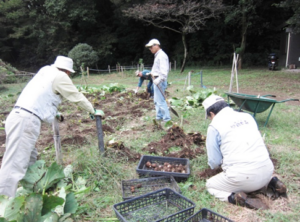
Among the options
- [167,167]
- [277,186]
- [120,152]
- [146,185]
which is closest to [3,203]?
[146,185]

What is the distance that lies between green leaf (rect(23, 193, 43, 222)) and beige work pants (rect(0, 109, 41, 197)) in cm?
66

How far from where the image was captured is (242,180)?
2490mm

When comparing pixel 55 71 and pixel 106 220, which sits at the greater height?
pixel 55 71

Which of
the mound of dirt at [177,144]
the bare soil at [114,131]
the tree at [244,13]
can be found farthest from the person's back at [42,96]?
the tree at [244,13]

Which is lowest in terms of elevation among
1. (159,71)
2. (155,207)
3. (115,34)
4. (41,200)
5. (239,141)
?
(155,207)

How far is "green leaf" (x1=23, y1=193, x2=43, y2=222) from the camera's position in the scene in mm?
2078

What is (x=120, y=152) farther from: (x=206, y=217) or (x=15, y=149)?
(x=206, y=217)

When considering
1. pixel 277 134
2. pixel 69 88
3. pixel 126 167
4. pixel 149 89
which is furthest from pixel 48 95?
pixel 149 89

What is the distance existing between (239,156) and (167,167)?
107 cm

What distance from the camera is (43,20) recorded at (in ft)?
75.9

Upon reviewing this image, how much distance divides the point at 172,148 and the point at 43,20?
23.8 meters

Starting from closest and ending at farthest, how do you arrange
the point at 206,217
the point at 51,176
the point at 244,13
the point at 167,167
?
the point at 206,217, the point at 51,176, the point at 167,167, the point at 244,13

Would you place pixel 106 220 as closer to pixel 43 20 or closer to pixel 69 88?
pixel 69 88

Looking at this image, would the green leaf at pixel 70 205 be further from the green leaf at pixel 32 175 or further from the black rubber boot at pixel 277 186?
the black rubber boot at pixel 277 186
